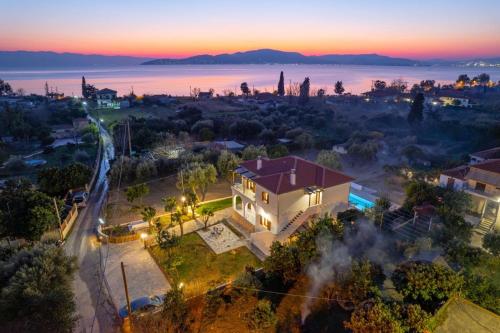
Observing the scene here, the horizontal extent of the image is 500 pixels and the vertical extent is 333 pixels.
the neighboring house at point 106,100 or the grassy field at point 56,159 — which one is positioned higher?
the neighboring house at point 106,100

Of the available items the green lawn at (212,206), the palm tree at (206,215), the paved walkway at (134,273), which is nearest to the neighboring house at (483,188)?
the green lawn at (212,206)

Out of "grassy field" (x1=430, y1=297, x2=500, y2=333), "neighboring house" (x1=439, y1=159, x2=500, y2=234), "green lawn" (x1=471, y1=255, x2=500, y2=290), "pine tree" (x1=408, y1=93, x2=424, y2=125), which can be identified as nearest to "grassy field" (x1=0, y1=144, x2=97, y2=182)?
"grassy field" (x1=430, y1=297, x2=500, y2=333)

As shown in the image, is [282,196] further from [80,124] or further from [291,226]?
[80,124]

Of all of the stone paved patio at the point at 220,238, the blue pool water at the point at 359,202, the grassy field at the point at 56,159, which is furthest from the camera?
the grassy field at the point at 56,159

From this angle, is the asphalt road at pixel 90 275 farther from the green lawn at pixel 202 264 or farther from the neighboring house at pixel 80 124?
the neighboring house at pixel 80 124

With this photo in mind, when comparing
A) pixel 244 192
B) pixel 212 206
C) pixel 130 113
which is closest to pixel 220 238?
pixel 244 192

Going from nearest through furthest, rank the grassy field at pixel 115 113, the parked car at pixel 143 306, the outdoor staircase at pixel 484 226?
the parked car at pixel 143 306 < the outdoor staircase at pixel 484 226 < the grassy field at pixel 115 113

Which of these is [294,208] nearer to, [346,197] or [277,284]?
[346,197]
